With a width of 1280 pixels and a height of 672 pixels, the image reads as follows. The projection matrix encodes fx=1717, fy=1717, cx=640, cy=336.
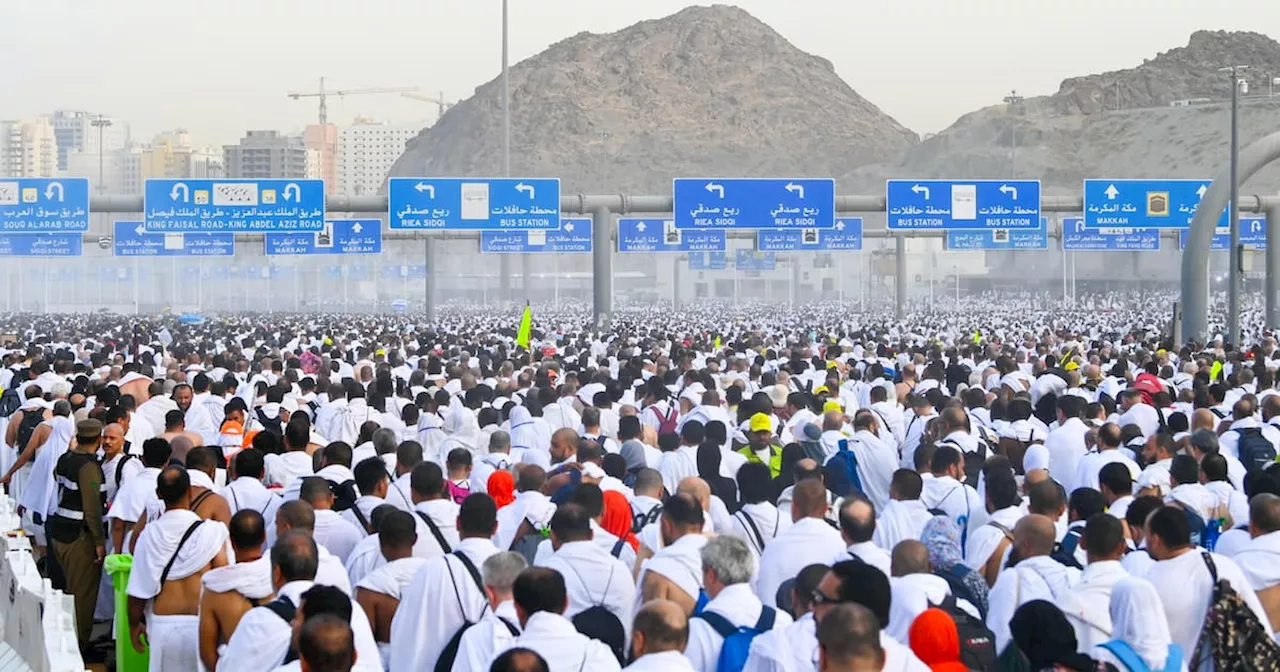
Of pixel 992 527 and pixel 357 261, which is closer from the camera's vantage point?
pixel 992 527

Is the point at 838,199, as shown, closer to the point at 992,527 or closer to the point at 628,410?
the point at 628,410

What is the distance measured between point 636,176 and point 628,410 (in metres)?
163

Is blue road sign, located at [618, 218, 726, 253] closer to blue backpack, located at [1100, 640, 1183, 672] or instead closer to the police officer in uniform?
the police officer in uniform

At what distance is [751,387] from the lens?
1830 cm

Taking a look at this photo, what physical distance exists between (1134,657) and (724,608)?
1.48 m

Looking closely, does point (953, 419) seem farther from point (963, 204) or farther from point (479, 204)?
point (963, 204)

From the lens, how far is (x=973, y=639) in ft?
20.4

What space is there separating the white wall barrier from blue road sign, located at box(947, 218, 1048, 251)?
142 ft

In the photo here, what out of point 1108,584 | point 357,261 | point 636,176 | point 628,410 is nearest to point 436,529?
point 1108,584

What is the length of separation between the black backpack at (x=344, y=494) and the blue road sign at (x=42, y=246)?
131 feet

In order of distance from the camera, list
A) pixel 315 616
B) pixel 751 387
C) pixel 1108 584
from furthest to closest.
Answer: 1. pixel 751 387
2. pixel 1108 584
3. pixel 315 616

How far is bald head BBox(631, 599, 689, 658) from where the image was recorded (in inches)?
212

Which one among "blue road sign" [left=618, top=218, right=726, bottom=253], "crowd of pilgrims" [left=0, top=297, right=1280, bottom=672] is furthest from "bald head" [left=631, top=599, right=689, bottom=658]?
"blue road sign" [left=618, top=218, right=726, bottom=253]

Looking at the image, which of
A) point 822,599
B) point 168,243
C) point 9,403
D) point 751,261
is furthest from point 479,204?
point 751,261
